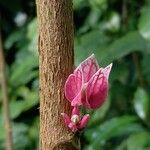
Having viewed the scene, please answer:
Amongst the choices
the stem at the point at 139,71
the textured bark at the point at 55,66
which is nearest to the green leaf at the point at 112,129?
the stem at the point at 139,71

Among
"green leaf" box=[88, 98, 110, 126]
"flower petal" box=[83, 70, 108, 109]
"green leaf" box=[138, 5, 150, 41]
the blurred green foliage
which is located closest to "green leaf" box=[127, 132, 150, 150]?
the blurred green foliage

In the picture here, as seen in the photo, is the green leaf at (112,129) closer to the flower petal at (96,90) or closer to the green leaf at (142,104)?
the green leaf at (142,104)

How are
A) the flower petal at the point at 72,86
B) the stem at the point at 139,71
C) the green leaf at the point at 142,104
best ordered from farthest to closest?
the stem at the point at 139,71 < the green leaf at the point at 142,104 < the flower petal at the point at 72,86

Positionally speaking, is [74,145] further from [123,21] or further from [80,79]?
[123,21]

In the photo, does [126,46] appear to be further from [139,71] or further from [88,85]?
[88,85]

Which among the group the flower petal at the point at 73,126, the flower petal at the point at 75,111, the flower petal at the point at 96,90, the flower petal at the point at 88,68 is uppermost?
the flower petal at the point at 88,68

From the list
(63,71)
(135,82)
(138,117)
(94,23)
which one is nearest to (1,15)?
(94,23)
